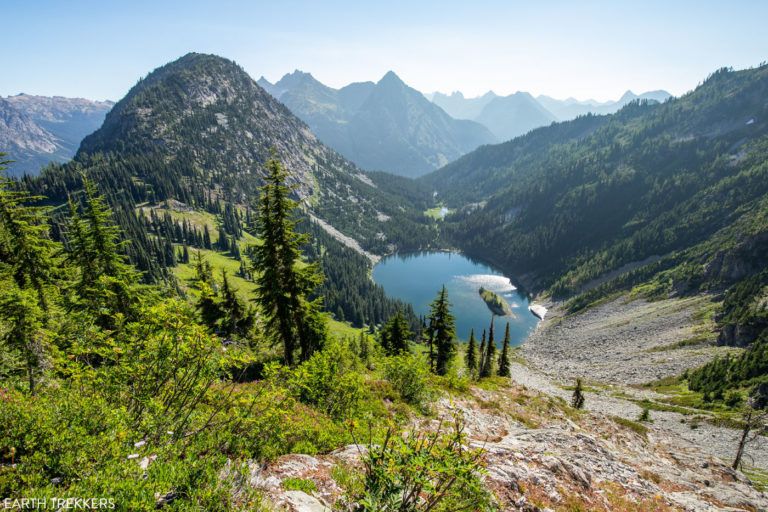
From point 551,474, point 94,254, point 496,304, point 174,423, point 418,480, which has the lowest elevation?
point 496,304

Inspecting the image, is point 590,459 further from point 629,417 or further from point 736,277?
point 736,277

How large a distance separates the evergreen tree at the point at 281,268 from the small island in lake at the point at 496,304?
476 feet

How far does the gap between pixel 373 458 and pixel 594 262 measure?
682 feet

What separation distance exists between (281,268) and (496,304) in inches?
5980

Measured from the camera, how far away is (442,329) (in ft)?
176

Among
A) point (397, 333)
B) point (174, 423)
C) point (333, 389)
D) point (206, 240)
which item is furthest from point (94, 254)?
point (206, 240)

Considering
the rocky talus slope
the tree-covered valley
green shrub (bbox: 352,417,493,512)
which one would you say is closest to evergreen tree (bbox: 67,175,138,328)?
the tree-covered valley

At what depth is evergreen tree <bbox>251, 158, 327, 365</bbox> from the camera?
26125 millimetres

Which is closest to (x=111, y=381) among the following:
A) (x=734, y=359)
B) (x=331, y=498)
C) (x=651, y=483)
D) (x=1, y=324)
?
(x=331, y=498)

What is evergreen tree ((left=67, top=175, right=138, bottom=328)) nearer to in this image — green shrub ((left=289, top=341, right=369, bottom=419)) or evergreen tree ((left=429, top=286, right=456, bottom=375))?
green shrub ((left=289, top=341, right=369, bottom=419))

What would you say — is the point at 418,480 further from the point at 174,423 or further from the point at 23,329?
the point at 23,329

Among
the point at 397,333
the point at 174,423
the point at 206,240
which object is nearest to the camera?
the point at 174,423

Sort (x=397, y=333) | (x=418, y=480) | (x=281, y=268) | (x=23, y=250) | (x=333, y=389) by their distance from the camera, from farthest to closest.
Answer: (x=397, y=333), (x=281, y=268), (x=23, y=250), (x=333, y=389), (x=418, y=480)

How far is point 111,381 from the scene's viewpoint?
9234 millimetres
